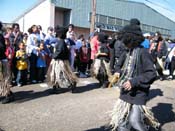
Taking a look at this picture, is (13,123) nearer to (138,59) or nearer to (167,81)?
(138,59)

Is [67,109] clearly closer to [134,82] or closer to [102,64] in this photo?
[134,82]

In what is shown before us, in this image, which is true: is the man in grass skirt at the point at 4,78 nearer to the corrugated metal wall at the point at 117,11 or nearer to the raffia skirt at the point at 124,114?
the raffia skirt at the point at 124,114

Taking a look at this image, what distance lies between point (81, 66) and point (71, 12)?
23.9 metres

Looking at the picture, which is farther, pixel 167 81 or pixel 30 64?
pixel 167 81

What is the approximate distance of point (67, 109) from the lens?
284 inches

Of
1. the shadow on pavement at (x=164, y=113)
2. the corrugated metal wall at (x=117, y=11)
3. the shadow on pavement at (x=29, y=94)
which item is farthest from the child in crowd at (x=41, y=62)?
the corrugated metal wall at (x=117, y=11)

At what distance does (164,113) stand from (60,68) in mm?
2997

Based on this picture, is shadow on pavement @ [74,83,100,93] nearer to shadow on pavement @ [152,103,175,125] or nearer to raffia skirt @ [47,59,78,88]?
raffia skirt @ [47,59,78,88]

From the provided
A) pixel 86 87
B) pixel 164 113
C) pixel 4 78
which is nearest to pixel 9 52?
pixel 4 78

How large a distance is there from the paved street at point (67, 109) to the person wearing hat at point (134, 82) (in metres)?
1.12

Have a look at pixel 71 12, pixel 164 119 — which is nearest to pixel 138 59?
pixel 164 119

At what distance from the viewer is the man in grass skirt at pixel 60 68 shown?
28.1 feet

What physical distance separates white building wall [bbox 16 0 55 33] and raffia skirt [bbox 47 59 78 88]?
24255 millimetres

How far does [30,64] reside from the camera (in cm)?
1030
